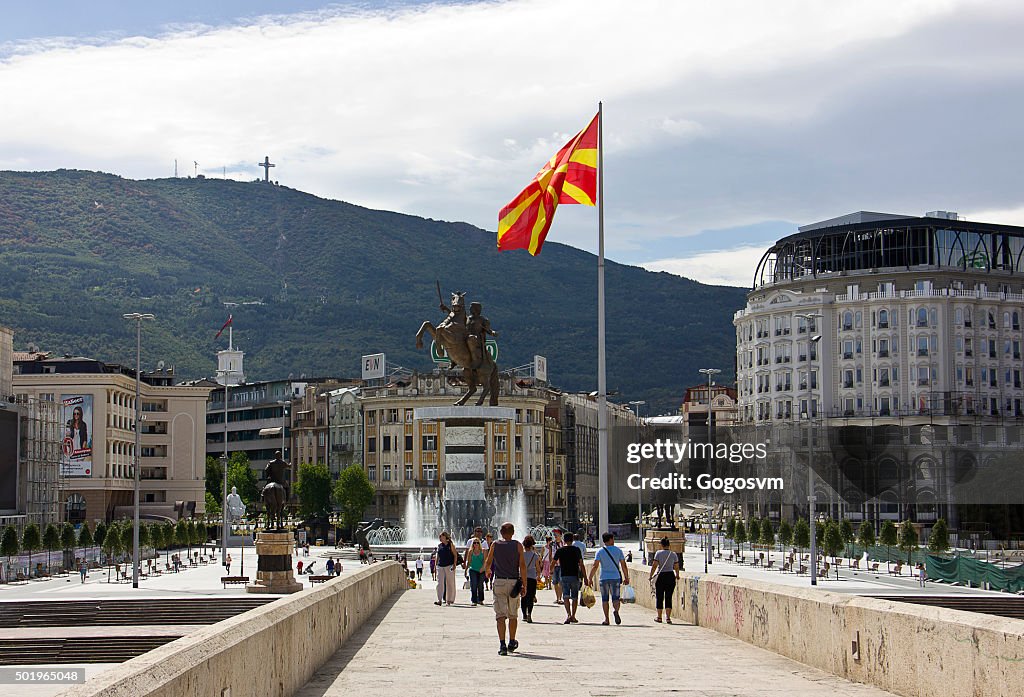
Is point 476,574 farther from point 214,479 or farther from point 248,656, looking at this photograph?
point 214,479

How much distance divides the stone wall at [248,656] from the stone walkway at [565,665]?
1.23 ft

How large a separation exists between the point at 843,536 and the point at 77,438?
6188cm

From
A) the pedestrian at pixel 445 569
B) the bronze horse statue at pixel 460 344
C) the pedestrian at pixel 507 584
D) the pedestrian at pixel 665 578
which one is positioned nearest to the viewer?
the pedestrian at pixel 507 584

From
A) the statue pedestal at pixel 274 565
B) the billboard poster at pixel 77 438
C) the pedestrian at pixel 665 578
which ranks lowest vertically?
the statue pedestal at pixel 274 565

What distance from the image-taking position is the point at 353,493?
132 m

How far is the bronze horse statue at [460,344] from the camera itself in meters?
50.2

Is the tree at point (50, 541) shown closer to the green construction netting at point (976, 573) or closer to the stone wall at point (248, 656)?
the green construction netting at point (976, 573)

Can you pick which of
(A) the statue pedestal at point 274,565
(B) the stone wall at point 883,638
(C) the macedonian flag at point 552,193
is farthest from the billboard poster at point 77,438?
(B) the stone wall at point 883,638

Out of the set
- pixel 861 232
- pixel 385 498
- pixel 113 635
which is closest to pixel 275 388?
pixel 385 498

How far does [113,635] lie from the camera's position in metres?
20.5

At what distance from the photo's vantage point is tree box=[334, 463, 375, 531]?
13125 cm

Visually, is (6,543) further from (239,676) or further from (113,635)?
(239,676)

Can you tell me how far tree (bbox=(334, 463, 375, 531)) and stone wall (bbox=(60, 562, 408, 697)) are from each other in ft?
368

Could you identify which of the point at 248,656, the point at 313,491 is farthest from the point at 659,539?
the point at 313,491
